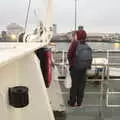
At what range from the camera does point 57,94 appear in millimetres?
4406

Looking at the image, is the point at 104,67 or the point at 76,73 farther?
the point at 104,67

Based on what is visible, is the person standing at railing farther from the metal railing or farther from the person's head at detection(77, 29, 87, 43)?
the metal railing

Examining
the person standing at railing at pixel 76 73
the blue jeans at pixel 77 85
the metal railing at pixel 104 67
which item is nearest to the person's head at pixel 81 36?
the person standing at railing at pixel 76 73

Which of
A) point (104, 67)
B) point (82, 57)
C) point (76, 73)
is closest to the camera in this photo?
point (82, 57)

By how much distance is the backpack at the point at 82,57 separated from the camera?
4.60 m

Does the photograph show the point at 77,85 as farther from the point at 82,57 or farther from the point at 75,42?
the point at 75,42

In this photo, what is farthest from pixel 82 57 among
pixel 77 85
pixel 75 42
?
pixel 77 85

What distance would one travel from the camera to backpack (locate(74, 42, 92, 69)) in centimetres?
460

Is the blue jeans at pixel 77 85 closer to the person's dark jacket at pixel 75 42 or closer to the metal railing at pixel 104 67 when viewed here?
the person's dark jacket at pixel 75 42

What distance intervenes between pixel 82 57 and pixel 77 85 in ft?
1.54

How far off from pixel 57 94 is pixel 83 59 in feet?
2.12

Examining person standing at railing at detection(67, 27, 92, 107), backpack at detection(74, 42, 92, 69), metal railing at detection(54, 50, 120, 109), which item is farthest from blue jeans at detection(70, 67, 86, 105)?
metal railing at detection(54, 50, 120, 109)

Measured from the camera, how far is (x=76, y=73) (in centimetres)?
474

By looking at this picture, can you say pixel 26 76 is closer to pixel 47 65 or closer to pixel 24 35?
pixel 47 65
